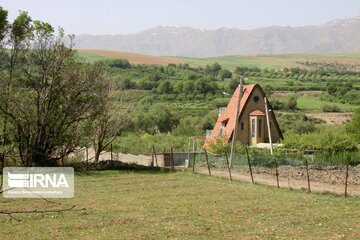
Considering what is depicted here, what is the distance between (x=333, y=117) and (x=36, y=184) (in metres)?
82.0

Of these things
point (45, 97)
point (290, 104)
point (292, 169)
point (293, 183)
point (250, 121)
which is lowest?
point (290, 104)

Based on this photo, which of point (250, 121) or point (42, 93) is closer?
point (42, 93)

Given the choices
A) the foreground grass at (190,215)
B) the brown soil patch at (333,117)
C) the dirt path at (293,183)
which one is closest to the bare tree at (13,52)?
the foreground grass at (190,215)

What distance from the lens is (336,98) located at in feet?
395

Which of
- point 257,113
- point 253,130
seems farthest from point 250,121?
point 257,113

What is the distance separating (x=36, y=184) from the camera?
25797 millimetres

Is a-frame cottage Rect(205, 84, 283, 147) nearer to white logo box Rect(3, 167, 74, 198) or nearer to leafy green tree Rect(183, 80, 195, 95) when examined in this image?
white logo box Rect(3, 167, 74, 198)

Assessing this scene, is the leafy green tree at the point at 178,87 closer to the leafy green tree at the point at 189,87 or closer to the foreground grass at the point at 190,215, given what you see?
the leafy green tree at the point at 189,87

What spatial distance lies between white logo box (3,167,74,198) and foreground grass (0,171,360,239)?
69 centimetres

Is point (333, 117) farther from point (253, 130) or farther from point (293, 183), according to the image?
point (293, 183)

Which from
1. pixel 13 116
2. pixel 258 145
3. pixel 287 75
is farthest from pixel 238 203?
pixel 287 75

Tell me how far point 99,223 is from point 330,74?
172 meters

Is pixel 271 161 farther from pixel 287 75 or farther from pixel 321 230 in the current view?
pixel 287 75

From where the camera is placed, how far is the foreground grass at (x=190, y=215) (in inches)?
597
